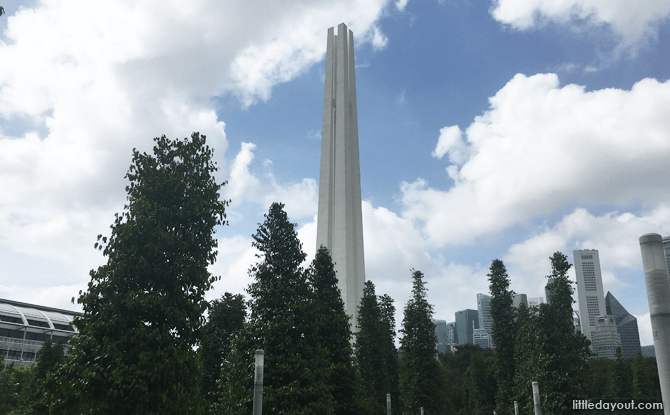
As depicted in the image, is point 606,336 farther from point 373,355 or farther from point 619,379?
point 373,355

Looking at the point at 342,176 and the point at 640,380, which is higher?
the point at 342,176

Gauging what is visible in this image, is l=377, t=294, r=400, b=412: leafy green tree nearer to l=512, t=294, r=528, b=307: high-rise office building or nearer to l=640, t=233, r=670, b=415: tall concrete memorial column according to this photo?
l=512, t=294, r=528, b=307: high-rise office building

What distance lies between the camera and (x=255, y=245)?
70.2 ft

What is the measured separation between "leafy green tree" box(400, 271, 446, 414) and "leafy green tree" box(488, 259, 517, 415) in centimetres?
515

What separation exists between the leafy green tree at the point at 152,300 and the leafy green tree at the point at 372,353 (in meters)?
21.3

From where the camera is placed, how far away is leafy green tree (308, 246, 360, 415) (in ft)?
73.7

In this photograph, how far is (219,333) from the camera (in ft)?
86.3

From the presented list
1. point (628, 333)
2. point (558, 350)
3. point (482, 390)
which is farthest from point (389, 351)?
point (628, 333)

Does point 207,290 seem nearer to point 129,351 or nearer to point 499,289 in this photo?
point 129,351

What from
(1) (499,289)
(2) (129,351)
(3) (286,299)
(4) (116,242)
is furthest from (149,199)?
(1) (499,289)

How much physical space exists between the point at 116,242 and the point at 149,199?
4.99 feet

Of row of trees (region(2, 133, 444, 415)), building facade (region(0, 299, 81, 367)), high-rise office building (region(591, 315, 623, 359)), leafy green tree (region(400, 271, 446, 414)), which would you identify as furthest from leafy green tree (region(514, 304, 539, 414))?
high-rise office building (region(591, 315, 623, 359))

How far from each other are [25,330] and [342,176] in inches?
1934

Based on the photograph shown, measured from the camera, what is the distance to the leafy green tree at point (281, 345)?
17.1 meters
